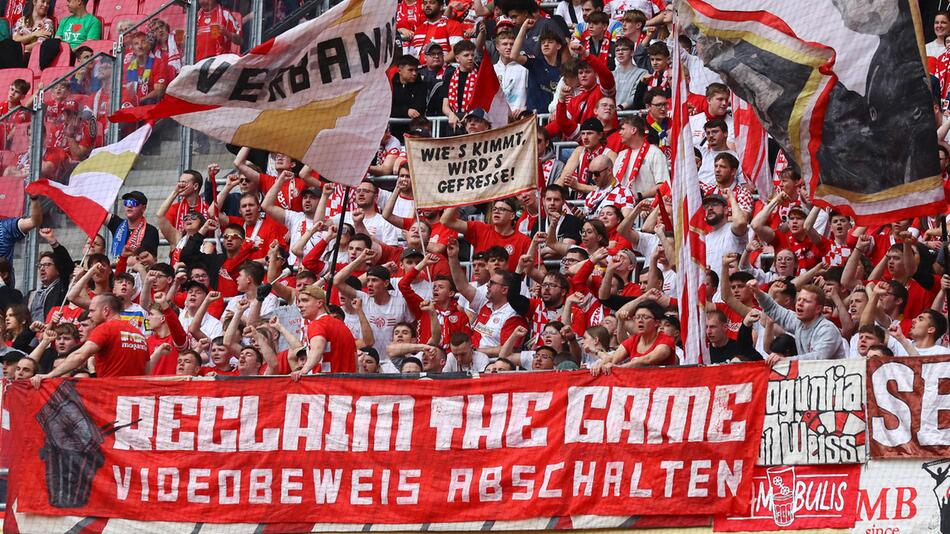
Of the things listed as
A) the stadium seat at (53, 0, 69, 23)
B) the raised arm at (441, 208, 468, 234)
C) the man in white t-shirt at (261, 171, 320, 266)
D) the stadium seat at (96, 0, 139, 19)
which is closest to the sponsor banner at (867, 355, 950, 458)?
the raised arm at (441, 208, 468, 234)

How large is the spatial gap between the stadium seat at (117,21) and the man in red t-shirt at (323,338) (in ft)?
31.8

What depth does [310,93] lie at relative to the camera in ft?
49.2

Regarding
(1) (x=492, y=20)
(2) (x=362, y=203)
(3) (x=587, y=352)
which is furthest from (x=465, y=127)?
(3) (x=587, y=352)

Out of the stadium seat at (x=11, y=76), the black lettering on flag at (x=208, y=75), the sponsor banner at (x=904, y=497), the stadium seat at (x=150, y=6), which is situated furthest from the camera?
the stadium seat at (x=11, y=76)

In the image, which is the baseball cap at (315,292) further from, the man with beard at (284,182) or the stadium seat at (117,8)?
the stadium seat at (117,8)

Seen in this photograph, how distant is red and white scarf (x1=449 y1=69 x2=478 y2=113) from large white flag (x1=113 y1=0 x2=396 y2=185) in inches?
172

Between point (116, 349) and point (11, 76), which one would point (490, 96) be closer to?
point (116, 349)

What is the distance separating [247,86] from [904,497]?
6.02m

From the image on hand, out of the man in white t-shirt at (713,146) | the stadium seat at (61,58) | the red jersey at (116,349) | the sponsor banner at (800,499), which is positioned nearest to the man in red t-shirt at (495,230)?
the man in white t-shirt at (713,146)

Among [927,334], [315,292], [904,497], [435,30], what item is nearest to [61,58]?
[435,30]

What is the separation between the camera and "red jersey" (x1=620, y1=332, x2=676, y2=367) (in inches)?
531

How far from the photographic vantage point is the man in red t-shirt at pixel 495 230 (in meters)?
17.0

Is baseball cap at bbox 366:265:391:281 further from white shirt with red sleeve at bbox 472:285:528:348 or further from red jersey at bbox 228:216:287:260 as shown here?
red jersey at bbox 228:216:287:260

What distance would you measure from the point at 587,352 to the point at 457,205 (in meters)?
2.26
